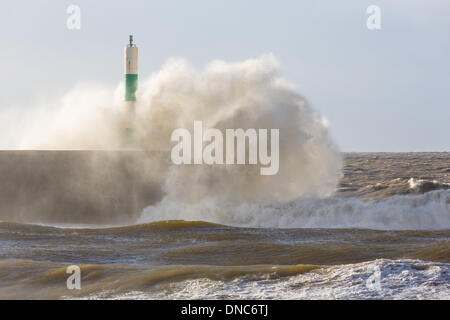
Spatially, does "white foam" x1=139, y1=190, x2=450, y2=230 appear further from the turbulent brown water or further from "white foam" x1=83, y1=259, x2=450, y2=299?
"white foam" x1=83, y1=259, x2=450, y2=299

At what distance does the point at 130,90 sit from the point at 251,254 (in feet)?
46.4

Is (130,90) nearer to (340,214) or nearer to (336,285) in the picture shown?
(340,214)

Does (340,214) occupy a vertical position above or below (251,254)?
above

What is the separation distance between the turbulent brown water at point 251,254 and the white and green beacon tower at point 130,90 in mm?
6264

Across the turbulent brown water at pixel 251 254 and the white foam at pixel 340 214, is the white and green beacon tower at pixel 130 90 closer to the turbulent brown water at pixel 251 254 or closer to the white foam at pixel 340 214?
the turbulent brown water at pixel 251 254

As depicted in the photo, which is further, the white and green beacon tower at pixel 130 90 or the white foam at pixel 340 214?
the white and green beacon tower at pixel 130 90

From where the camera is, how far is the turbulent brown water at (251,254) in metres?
7.16

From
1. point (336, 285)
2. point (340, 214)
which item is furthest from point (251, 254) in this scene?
point (340, 214)

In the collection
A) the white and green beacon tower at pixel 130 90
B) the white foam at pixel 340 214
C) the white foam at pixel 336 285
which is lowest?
the white foam at pixel 336 285

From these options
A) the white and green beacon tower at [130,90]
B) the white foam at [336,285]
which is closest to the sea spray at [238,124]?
the white and green beacon tower at [130,90]

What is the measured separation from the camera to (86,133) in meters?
24.4

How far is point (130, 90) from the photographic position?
23.4 meters

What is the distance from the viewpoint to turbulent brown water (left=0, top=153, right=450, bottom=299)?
716 cm
